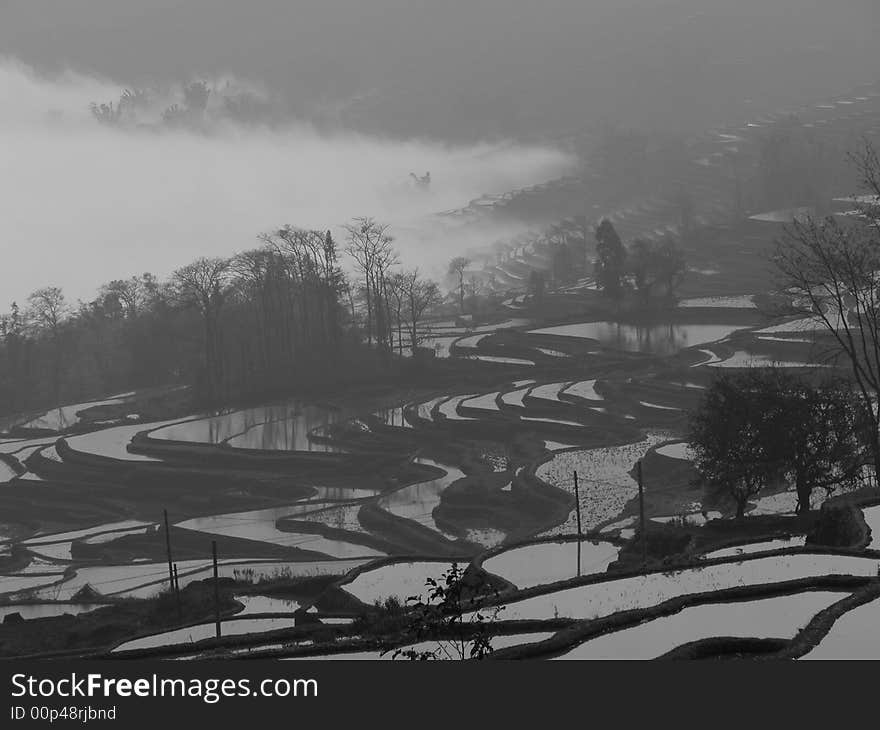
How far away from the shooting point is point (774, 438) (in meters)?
26.9

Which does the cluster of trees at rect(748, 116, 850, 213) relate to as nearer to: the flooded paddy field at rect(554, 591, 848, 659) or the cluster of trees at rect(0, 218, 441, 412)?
the cluster of trees at rect(0, 218, 441, 412)

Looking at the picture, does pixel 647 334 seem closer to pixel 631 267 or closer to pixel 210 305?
pixel 631 267

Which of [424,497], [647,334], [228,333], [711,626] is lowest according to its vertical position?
[424,497]

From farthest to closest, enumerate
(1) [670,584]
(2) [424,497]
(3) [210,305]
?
1. (3) [210,305]
2. (2) [424,497]
3. (1) [670,584]

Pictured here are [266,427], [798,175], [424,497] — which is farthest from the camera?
[798,175]

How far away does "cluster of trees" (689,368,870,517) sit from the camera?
2697 centimetres

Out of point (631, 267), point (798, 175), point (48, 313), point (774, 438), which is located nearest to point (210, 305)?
point (48, 313)

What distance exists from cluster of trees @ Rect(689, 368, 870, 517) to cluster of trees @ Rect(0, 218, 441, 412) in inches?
1307

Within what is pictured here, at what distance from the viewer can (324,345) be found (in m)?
63.7

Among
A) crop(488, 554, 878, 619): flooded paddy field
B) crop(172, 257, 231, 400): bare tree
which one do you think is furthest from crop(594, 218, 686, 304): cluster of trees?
crop(488, 554, 878, 619): flooded paddy field

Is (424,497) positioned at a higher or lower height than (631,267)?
lower

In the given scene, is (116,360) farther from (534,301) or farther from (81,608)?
(81,608)

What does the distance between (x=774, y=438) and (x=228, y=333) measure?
4484 cm

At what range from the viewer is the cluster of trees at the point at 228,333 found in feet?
205
